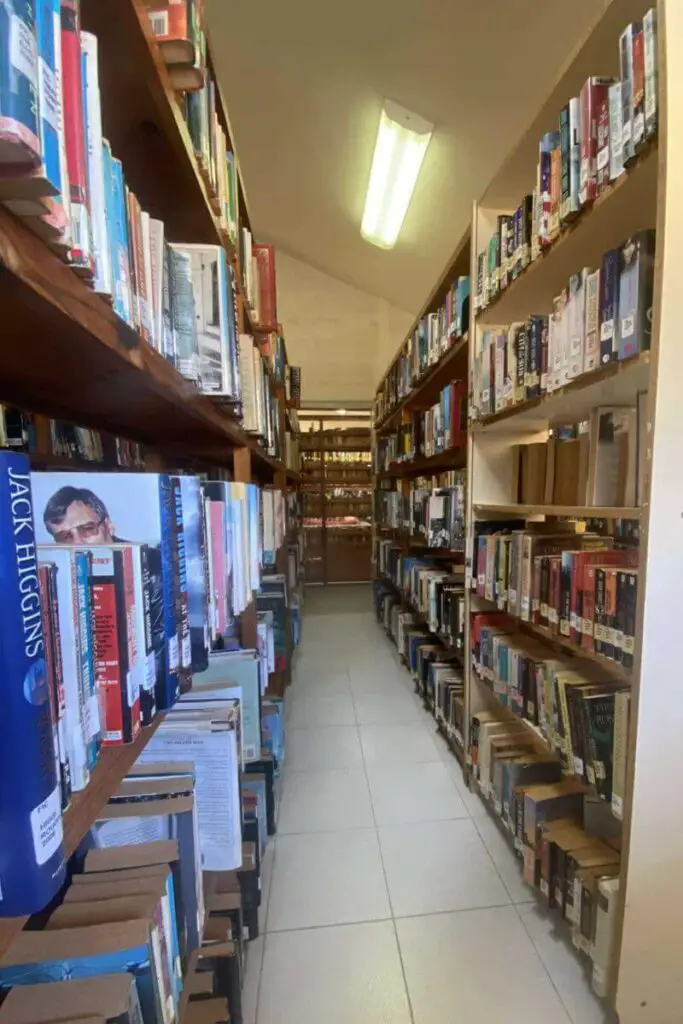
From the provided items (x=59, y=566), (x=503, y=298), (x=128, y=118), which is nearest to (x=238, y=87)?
(x=503, y=298)

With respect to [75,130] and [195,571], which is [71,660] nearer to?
[195,571]

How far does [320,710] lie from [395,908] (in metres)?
1.27

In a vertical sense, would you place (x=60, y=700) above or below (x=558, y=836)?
above

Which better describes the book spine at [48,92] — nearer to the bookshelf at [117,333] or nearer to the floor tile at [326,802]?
the bookshelf at [117,333]

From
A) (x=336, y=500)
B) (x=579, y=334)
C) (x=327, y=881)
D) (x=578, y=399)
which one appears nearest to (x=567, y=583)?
(x=578, y=399)

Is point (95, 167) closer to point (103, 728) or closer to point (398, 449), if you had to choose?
point (103, 728)

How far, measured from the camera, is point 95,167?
1.63 feet

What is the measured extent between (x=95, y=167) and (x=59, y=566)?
1.41ft

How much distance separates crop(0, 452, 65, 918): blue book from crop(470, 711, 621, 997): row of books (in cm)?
125

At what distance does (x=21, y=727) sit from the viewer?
1.14 ft

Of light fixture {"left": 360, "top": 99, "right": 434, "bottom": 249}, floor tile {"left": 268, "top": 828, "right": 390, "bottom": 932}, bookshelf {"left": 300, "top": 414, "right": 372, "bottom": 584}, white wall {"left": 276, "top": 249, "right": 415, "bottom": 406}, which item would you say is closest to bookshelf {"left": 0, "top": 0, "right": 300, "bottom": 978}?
floor tile {"left": 268, "top": 828, "right": 390, "bottom": 932}

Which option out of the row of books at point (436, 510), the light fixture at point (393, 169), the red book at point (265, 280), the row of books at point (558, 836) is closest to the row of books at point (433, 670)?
the row of books at point (558, 836)

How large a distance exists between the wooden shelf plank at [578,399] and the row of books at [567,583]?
0.40m

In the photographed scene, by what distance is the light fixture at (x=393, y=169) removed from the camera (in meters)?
2.42
